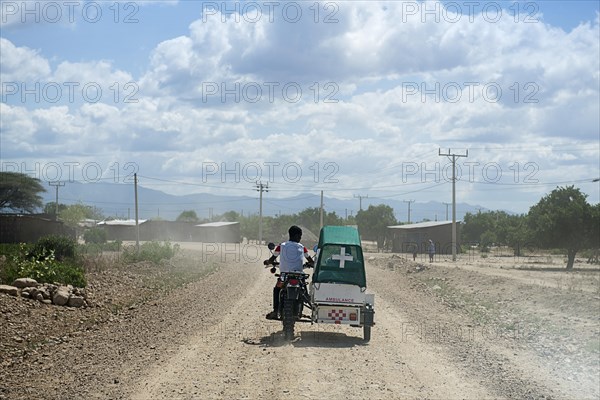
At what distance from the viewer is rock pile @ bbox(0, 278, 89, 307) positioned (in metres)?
20.3

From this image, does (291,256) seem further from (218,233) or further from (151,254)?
(218,233)

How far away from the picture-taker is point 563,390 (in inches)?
467

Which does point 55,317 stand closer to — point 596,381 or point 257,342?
point 257,342

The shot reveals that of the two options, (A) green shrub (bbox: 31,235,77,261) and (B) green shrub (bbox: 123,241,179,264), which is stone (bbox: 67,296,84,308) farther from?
(B) green shrub (bbox: 123,241,179,264)

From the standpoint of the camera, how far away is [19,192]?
2815 inches

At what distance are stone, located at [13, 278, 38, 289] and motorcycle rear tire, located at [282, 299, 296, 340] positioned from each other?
10277 millimetres

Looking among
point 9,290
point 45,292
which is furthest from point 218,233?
point 9,290

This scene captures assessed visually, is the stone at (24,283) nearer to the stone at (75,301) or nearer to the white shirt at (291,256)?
the stone at (75,301)

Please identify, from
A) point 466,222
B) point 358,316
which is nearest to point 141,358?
point 358,316

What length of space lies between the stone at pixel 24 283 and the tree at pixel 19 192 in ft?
174

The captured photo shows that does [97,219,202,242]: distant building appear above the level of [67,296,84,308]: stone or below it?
above

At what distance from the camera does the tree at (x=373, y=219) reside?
12519 cm

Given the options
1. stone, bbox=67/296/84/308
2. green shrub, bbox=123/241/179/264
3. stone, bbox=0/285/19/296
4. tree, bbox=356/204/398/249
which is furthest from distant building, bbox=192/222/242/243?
stone, bbox=0/285/19/296

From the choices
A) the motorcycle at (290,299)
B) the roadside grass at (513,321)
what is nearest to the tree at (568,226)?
the roadside grass at (513,321)
